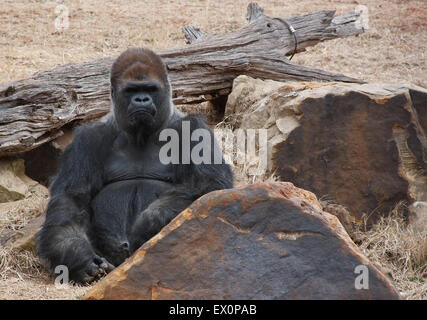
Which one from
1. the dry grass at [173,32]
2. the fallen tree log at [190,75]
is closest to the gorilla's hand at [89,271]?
the fallen tree log at [190,75]

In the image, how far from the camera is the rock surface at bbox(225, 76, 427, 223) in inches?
196

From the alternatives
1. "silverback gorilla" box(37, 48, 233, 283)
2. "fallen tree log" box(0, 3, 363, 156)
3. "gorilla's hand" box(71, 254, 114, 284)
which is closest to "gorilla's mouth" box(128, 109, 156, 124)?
"silverback gorilla" box(37, 48, 233, 283)

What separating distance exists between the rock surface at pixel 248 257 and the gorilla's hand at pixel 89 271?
3.11 ft

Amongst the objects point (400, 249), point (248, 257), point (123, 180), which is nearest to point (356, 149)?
point (400, 249)

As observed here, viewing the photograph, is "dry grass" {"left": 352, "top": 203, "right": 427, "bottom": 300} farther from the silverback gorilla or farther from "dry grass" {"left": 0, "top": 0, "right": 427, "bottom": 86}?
"dry grass" {"left": 0, "top": 0, "right": 427, "bottom": 86}

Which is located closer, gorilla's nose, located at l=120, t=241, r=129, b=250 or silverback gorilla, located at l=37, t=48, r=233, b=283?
silverback gorilla, located at l=37, t=48, r=233, b=283

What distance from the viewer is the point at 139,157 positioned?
13.7 ft

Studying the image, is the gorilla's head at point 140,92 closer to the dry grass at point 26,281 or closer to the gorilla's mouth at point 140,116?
the gorilla's mouth at point 140,116

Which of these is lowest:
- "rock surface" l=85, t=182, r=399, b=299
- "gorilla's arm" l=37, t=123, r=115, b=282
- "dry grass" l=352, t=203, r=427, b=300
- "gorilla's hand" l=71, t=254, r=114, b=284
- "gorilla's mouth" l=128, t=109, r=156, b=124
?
"dry grass" l=352, t=203, r=427, b=300

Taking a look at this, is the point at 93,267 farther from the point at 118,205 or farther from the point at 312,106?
the point at 312,106

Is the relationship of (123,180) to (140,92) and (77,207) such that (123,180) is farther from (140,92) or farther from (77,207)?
(140,92)

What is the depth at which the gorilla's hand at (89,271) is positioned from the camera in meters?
3.68

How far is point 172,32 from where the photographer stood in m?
9.36

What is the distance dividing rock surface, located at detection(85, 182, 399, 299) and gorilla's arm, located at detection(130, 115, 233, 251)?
3.07 ft
